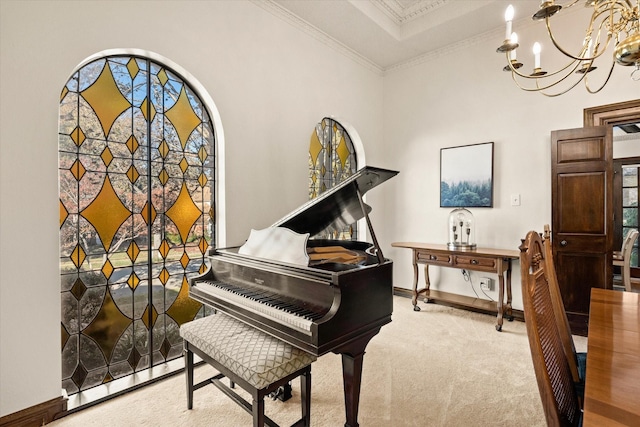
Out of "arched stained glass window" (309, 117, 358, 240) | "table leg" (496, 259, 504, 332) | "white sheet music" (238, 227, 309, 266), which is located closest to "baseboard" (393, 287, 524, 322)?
"table leg" (496, 259, 504, 332)

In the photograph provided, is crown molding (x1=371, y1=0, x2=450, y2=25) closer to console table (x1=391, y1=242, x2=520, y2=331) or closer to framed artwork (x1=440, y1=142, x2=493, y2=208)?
framed artwork (x1=440, y1=142, x2=493, y2=208)

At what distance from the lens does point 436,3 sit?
11.3 feet

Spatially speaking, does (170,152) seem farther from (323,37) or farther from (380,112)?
(380,112)

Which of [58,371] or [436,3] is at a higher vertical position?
[436,3]

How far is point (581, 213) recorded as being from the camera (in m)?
3.02

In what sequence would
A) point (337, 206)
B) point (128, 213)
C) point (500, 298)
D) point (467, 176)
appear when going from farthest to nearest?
point (467, 176)
point (500, 298)
point (128, 213)
point (337, 206)

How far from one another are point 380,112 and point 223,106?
2.60 m

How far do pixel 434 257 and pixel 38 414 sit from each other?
351 cm

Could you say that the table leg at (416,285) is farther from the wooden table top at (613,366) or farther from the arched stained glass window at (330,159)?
the wooden table top at (613,366)

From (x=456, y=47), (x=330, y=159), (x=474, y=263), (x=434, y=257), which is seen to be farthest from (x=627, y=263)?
(x=330, y=159)

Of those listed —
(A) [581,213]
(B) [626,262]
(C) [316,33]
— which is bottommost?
(B) [626,262]

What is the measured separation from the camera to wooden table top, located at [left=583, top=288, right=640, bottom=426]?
75cm

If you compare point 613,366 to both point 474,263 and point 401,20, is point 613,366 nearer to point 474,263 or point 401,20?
point 474,263

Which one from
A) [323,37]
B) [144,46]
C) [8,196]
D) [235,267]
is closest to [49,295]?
[8,196]
